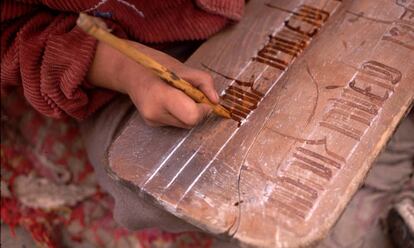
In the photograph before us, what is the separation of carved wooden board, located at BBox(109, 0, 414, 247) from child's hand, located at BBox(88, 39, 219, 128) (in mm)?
35

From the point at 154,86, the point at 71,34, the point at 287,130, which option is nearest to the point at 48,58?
the point at 71,34

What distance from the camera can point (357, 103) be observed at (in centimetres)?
70

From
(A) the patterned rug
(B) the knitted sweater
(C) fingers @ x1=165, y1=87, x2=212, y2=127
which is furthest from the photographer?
(A) the patterned rug

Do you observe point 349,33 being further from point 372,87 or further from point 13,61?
point 13,61

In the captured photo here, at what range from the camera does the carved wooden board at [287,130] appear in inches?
24.8

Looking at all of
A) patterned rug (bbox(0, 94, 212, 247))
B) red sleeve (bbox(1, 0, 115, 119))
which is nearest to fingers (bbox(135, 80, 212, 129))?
red sleeve (bbox(1, 0, 115, 119))

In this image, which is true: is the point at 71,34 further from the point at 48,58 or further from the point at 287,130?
the point at 287,130

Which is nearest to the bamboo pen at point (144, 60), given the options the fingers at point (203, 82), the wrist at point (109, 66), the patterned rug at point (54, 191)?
the fingers at point (203, 82)

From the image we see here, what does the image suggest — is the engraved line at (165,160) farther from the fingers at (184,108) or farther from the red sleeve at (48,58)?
the red sleeve at (48,58)

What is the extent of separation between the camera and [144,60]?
0.59 metres

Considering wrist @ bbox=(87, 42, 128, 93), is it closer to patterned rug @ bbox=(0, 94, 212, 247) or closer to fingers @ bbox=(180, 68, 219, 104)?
fingers @ bbox=(180, 68, 219, 104)

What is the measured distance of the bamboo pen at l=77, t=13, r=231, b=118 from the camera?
532 millimetres

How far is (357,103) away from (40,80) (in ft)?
1.50

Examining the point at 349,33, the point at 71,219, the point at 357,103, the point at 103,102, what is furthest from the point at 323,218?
the point at 71,219
